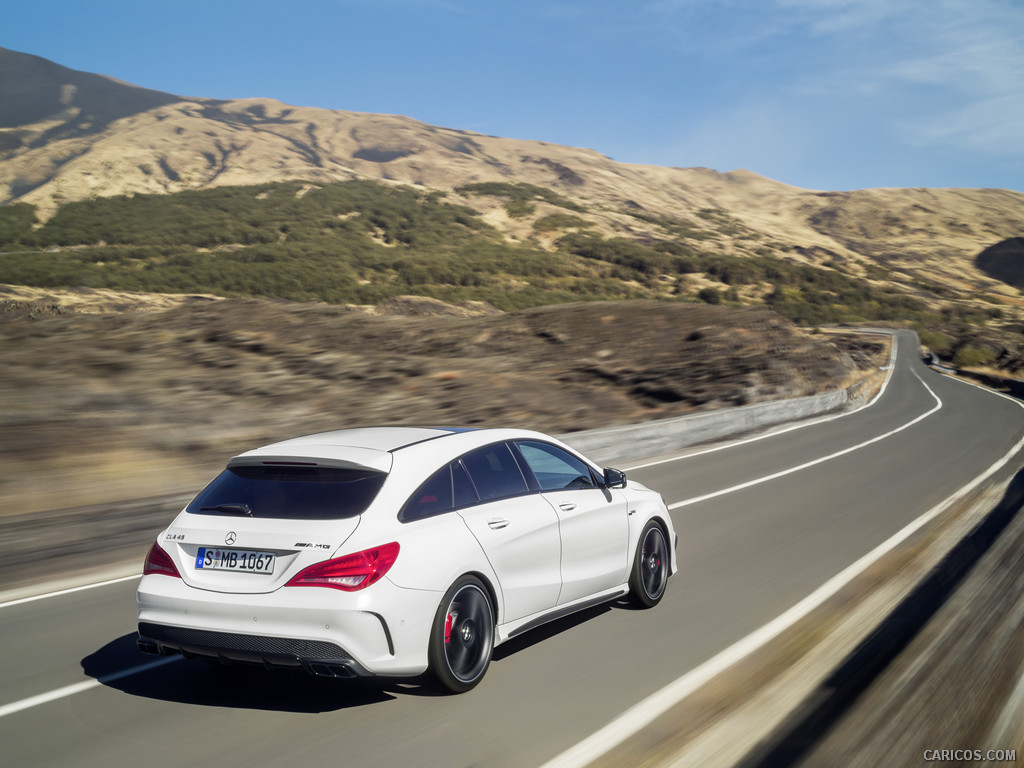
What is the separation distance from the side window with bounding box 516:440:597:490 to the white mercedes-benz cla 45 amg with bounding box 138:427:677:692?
0.18 meters

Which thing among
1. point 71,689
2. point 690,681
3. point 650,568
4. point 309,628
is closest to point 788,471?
point 650,568

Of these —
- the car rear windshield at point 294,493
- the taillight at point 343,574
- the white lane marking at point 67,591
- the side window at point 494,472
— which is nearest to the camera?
the taillight at point 343,574

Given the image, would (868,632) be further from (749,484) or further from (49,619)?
(749,484)

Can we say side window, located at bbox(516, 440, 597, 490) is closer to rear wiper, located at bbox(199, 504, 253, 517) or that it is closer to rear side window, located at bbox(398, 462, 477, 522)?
rear side window, located at bbox(398, 462, 477, 522)

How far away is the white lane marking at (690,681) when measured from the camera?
4289 mm

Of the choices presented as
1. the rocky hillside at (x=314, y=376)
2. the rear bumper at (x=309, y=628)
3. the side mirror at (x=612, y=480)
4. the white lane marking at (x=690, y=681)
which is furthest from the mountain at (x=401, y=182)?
the rear bumper at (x=309, y=628)

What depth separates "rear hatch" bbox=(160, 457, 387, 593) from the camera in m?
4.53

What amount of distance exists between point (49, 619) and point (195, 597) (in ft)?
9.60

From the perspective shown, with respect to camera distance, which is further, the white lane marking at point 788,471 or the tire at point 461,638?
the white lane marking at point 788,471

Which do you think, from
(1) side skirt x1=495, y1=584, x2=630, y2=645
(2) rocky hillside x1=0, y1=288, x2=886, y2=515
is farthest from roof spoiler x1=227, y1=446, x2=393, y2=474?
(2) rocky hillside x1=0, y1=288, x2=886, y2=515

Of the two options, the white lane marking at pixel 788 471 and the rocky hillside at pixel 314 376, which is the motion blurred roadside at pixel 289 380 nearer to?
the rocky hillside at pixel 314 376

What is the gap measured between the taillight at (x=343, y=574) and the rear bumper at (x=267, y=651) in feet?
0.90

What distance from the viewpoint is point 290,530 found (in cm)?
459

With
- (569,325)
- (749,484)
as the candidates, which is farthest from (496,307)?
(749,484)
